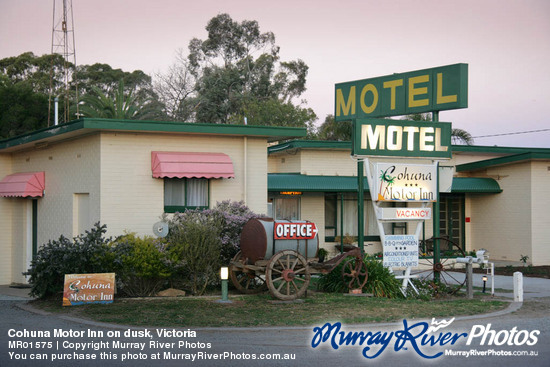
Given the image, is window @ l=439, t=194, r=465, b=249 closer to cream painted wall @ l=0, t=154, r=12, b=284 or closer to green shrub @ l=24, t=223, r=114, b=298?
cream painted wall @ l=0, t=154, r=12, b=284

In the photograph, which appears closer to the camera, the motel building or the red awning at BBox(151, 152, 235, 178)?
the red awning at BBox(151, 152, 235, 178)

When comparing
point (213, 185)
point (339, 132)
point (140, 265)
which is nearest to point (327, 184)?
point (213, 185)

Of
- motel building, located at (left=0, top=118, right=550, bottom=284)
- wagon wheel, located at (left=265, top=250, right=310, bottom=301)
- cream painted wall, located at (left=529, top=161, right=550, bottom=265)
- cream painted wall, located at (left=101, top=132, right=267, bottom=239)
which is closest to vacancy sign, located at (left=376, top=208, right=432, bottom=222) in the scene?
motel building, located at (left=0, top=118, right=550, bottom=284)

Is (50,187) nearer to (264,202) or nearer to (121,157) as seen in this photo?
(121,157)

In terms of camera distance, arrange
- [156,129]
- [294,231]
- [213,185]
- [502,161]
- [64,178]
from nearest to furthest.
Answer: [294,231]
[156,129]
[213,185]
[64,178]
[502,161]

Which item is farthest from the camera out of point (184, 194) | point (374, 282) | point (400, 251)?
point (184, 194)

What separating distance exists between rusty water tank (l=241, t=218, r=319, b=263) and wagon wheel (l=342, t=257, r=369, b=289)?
35.7 inches

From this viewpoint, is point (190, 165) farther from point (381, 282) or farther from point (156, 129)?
point (381, 282)

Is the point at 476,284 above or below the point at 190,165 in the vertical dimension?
below

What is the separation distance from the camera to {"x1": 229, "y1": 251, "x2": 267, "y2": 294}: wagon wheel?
1509 centimetres

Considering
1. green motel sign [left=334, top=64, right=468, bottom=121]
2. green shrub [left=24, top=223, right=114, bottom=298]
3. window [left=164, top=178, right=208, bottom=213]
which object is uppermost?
green motel sign [left=334, top=64, right=468, bottom=121]

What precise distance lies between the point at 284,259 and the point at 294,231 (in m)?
0.75

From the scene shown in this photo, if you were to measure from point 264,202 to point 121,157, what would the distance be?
4.09m

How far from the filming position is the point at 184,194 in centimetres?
1750
